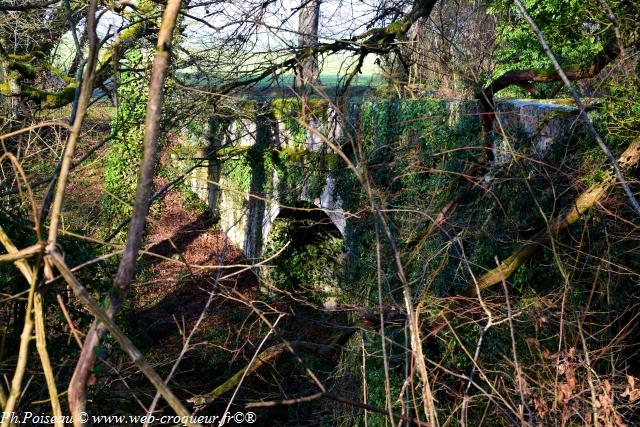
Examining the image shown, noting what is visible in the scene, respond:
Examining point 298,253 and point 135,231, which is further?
point 298,253

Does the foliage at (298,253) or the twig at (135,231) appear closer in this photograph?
the twig at (135,231)

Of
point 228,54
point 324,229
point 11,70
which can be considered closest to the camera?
point 228,54

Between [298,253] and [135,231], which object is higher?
[135,231]

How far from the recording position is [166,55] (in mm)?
2002

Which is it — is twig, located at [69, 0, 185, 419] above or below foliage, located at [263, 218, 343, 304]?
above

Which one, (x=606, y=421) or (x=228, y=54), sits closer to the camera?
(x=606, y=421)

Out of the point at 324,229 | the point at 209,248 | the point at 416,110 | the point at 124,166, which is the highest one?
the point at 416,110

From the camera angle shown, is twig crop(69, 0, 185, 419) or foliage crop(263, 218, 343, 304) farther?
foliage crop(263, 218, 343, 304)

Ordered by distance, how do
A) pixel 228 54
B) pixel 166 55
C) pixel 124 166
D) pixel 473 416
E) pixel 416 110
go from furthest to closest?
pixel 124 166 < pixel 416 110 < pixel 228 54 < pixel 473 416 < pixel 166 55

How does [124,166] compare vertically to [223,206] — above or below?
above

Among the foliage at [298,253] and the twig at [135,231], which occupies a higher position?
the twig at [135,231]

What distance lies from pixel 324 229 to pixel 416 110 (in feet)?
16.8

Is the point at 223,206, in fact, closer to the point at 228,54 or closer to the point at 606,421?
the point at 228,54

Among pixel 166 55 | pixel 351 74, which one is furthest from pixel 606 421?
pixel 351 74
